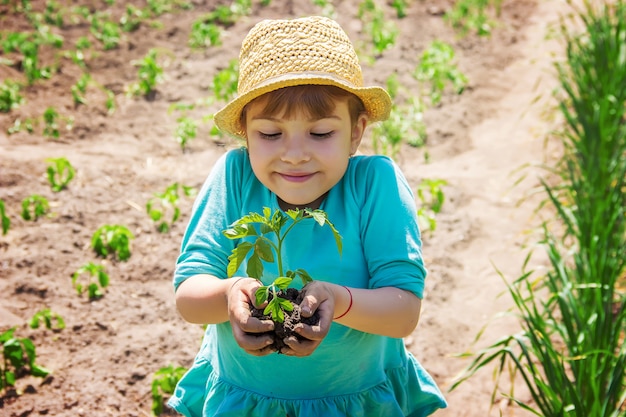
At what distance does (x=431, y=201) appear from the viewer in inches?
167

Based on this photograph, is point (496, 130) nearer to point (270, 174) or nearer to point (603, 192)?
point (603, 192)

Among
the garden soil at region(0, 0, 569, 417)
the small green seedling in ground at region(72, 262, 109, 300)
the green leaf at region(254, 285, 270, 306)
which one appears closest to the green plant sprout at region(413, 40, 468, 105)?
the garden soil at region(0, 0, 569, 417)

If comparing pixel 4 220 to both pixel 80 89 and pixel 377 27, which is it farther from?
pixel 377 27

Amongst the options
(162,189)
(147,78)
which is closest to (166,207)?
(162,189)

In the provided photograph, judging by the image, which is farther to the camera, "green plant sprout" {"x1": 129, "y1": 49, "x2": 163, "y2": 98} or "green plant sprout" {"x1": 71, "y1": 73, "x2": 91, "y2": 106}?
"green plant sprout" {"x1": 129, "y1": 49, "x2": 163, "y2": 98}

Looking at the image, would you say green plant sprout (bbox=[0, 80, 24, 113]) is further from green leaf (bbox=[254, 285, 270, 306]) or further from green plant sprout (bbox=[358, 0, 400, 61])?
green leaf (bbox=[254, 285, 270, 306])

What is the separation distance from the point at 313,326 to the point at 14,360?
1.62 m

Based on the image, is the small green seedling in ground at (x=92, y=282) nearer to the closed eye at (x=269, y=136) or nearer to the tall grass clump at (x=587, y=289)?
→ the tall grass clump at (x=587, y=289)

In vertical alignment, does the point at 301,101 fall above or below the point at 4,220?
above

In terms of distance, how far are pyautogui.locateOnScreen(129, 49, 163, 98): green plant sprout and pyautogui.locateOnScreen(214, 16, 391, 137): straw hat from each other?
11.2 feet

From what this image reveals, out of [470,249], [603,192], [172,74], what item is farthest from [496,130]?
[172,74]

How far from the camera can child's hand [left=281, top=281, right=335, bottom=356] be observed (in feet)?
5.08

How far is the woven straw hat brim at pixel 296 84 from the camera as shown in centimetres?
179

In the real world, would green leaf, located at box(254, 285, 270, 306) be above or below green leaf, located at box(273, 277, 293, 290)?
below
